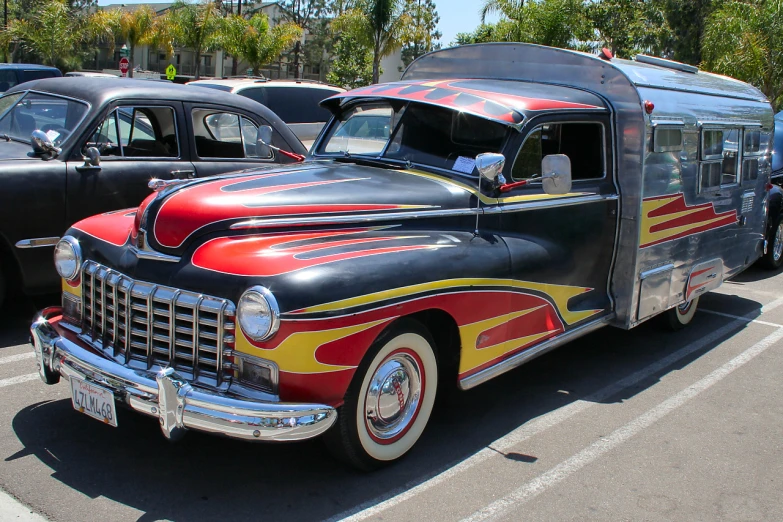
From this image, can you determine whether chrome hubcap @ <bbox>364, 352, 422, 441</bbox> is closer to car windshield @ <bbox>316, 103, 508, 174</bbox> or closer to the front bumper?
the front bumper

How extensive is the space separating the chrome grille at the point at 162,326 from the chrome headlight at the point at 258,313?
0.10 meters

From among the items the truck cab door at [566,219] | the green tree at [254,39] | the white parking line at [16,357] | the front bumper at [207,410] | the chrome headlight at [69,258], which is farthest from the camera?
the green tree at [254,39]

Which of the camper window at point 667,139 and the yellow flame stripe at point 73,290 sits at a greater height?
the camper window at point 667,139

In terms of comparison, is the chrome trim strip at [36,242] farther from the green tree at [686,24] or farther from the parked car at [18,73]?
the green tree at [686,24]

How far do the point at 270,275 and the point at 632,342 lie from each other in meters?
4.45

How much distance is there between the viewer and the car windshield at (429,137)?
4879mm


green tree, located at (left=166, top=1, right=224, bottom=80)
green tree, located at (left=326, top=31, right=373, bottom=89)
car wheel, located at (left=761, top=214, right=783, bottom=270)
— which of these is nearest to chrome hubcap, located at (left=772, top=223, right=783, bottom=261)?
car wheel, located at (left=761, top=214, right=783, bottom=270)

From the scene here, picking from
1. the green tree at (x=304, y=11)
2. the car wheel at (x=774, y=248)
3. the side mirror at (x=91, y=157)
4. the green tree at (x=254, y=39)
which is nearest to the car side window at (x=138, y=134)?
the side mirror at (x=91, y=157)

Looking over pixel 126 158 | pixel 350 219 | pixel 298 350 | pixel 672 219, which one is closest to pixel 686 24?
pixel 672 219

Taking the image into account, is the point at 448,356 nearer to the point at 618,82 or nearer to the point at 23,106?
the point at 618,82

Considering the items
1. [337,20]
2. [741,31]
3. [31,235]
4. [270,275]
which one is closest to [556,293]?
[270,275]

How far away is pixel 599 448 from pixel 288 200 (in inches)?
94.2

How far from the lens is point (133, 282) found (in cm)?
379

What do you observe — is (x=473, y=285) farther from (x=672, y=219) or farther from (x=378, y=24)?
(x=378, y=24)
